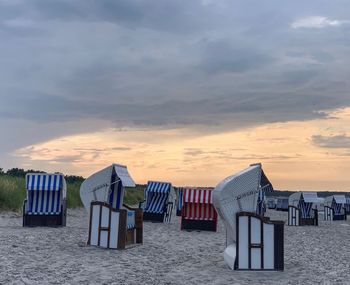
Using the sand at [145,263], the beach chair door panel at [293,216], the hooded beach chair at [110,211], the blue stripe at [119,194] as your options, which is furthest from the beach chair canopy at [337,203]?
the hooded beach chair at [110,211]

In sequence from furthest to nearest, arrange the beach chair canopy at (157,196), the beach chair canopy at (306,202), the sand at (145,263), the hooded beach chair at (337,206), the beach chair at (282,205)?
the beach chair at (282,205) < the hooded beach chair at (337,206) < the beach chair canopy at (306,202) < the beach chair canopy at (157,196) < the sand at (145,263)

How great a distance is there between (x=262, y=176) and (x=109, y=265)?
3.21 metres

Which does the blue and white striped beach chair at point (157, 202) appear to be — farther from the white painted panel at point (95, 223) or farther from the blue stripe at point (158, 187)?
the white painted panel at point (95, 223)

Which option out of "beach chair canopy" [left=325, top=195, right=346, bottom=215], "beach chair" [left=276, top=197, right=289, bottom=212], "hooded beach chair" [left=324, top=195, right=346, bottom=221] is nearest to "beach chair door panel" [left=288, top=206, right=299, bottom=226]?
"hooded beach chair" [left=324, top=195, right=346, bottom=221]

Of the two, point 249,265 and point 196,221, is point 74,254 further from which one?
point 196,221

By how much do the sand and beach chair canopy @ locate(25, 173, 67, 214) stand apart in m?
2.17

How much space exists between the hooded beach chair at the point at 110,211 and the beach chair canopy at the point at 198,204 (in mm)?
5469

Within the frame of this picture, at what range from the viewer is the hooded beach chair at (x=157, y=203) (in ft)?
73.9

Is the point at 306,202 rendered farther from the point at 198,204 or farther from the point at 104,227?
the point at 104,227

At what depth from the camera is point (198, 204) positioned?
18891mm

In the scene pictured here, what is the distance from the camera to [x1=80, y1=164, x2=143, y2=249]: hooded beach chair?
11891 mm

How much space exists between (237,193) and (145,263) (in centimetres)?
218

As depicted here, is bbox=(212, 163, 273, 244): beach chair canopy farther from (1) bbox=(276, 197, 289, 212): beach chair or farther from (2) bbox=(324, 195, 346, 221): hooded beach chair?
(1) bbox=(276, 197, 289, 212): beach chair

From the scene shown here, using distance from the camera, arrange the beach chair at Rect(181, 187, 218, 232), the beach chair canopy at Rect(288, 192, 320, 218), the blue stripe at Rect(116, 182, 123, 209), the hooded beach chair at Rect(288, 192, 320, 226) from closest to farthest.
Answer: the blue stripe at Rect(116, 182, 123, 209) < the beach chair at Rect(181, 187, 218, 232) < the hooded beach chair at Rect(288, 192, 320, 226) < the beach chair canopy at Rect(288, 192, 320, 218)
